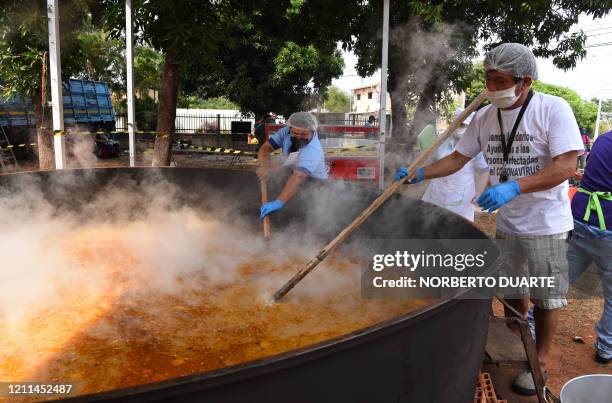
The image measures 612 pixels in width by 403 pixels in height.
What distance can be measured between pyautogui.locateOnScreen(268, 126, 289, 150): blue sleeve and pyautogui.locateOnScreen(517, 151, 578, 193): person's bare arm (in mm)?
2287

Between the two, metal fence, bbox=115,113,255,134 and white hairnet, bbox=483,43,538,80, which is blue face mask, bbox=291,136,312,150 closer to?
white hairnet, bbox=483,43,538,80

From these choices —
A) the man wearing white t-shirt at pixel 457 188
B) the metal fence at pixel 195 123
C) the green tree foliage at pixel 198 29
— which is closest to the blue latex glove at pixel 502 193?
the man wearing white t-shirt at pixel 457 188

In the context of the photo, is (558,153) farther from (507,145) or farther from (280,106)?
(280,106)

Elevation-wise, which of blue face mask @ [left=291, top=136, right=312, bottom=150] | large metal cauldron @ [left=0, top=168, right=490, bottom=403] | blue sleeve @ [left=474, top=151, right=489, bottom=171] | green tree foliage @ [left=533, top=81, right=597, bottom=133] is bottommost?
large metal cauldron @ [left=0, top=168, right=490, bottom=403]

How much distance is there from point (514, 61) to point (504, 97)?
16 cm

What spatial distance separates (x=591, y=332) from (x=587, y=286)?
103 cm

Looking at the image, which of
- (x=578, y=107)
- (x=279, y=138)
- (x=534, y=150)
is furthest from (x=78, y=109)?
(x=578, y=107)

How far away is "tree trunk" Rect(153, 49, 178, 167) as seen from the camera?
658 centimetres

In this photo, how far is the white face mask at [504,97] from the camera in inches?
84.1

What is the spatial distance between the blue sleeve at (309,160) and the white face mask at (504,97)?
1.56 m

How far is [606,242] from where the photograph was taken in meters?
2.71

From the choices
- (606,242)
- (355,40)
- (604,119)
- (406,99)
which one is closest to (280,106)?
(355,40)

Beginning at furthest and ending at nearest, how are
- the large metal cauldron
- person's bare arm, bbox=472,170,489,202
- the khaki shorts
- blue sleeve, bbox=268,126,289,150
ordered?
blue sleeve, bbox=268,126,289,150 < person's bare arm, bbox=472,170,489,202 < the khaki shorts < the large metal cauldron

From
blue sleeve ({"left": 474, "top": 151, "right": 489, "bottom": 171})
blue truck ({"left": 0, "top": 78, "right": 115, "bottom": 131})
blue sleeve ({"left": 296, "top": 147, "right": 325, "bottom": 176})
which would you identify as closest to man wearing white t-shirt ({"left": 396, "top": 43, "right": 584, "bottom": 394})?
blue sleeve ({"left": 474, "top": 151, "right": 489, "bottom": 171})
